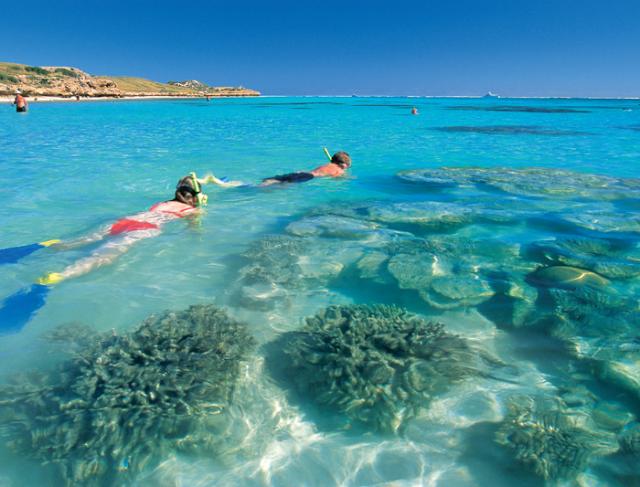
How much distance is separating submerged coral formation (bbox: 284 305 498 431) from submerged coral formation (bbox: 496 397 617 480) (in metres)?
0.57

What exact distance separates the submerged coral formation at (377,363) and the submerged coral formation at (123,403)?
0.71 m

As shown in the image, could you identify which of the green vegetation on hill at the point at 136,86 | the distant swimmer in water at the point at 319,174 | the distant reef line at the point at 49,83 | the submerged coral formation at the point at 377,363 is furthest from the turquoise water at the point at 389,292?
the green vegetation on hill at the point at 136,86

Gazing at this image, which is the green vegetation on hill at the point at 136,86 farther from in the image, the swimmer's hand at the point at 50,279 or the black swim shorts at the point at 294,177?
the swimmer's hand at the point at 50,279

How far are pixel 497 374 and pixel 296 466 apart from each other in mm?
2053

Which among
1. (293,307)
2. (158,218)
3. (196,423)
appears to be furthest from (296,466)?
(158,218)

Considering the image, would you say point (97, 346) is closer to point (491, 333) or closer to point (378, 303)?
point (378, 303)

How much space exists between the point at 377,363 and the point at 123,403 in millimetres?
2091

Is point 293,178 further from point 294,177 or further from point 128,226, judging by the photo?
point 128,226

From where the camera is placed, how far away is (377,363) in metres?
3.63

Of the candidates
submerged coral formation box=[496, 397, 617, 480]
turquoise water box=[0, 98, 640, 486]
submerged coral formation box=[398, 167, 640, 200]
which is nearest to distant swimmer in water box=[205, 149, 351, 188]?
turquoise water box=[0, 98, 640, 486]

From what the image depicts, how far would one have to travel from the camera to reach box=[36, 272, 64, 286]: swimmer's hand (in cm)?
534

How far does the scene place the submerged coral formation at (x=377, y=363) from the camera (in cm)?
336

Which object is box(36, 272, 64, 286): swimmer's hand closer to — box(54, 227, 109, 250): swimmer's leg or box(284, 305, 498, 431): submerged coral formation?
box(54, 227, 109, 250): swimmer's leg

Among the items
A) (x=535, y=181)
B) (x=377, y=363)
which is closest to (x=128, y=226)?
(x=377, y=363)
